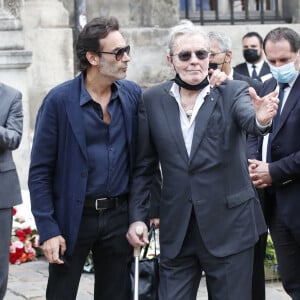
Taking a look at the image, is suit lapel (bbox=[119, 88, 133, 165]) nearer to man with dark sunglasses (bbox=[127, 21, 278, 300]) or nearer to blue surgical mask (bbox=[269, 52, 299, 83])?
man with dark sunglasses (bbox=[127, 21, 278, 300])

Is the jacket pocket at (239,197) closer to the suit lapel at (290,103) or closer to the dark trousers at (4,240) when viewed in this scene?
the suit lapel at (290,103)

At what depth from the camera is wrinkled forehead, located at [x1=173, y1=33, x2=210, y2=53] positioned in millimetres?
5918

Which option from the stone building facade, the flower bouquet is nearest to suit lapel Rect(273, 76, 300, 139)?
the flower bouquet

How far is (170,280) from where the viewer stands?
5.97 m

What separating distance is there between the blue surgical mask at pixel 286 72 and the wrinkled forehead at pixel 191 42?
0.97m

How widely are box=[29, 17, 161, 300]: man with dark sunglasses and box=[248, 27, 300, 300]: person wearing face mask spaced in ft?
3.33

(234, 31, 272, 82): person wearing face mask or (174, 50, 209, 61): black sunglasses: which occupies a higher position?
(174, 50, 209, 61): black sunglasses

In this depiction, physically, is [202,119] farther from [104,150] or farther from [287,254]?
[287,254]

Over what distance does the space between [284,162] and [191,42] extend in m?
1.16

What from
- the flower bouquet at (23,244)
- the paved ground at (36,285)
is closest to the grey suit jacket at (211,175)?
the paved ground at (36,285)

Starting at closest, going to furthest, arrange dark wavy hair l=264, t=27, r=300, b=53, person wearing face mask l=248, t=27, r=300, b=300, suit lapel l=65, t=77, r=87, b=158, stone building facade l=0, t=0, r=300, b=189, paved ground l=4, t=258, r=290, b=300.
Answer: suit lapel l=65, t=77, r=87, b=158 < person wearing face mask l=248, t=27, r=300, b=300 < dark wavy hair l=264, t=27, r=300, b=53 < paved ground l=4, t=258, r=290, b=300 < stone building facade l=0, t=0, r=300, b=189

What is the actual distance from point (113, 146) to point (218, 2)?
801cm

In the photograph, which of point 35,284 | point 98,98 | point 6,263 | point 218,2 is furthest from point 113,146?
point 218,2

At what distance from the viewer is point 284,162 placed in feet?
22.0
